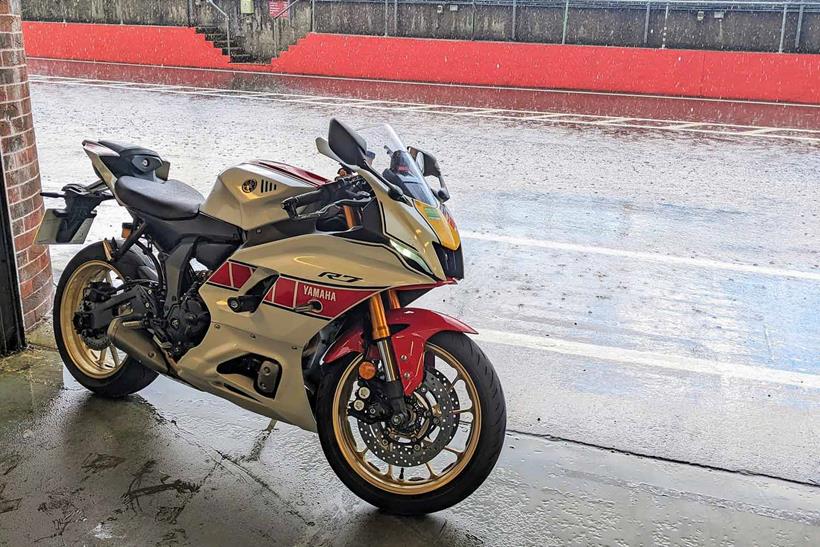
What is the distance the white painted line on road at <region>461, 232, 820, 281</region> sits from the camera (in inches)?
243

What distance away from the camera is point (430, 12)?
20.6 m

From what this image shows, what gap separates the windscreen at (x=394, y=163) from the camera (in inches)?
117

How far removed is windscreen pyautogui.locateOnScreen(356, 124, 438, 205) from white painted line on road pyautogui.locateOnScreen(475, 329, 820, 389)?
199 cm

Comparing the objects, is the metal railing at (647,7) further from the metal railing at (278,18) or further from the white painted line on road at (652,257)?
the white painted line on road at (652,257)

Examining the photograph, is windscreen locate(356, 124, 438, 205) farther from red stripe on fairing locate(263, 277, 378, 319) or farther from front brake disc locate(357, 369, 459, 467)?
front brake disc locate(357, 369, 459, 467)

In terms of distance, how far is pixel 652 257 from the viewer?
6.49 meters

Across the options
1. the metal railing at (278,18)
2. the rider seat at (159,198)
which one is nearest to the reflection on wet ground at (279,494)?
the rider seat at (159,198)

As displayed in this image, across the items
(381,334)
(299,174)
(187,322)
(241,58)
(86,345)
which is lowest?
(86,345)

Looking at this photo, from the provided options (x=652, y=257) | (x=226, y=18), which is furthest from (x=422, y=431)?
(x=226, y=18)

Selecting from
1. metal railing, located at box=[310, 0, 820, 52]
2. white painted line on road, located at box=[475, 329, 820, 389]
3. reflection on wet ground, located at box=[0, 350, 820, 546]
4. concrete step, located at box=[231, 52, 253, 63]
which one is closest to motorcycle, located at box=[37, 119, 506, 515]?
reflection on wet ground, located at box=[0, 350, 820, 546]

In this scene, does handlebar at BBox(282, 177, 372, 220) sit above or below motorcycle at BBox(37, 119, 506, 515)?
above

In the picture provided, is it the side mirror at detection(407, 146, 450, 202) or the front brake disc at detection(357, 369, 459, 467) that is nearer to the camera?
the front brake disc at detection(357, 369, 459, 467)

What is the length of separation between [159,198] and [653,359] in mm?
2811

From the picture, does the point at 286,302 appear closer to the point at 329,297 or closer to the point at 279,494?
the point at 329,297
